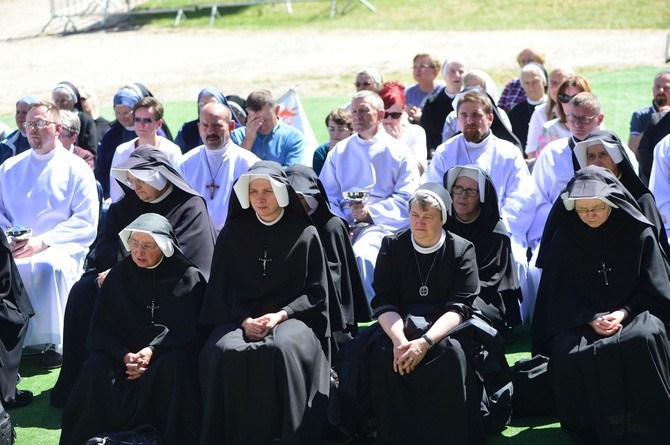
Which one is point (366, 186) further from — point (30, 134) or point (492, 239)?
point (30, 134)

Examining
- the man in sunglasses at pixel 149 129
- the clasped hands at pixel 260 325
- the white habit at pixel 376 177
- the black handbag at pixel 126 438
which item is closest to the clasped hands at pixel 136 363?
the black handbag at pixel 126 438

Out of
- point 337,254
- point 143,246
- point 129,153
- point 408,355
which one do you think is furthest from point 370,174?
point 408,355

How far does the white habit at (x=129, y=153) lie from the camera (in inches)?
387

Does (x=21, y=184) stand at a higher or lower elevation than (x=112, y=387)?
higher

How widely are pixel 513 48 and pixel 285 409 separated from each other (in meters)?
21.2

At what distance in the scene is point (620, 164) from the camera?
299 inches

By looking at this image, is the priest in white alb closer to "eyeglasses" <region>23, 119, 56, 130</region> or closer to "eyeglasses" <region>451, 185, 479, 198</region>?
"eyeglasses" <region>451, 185, 479, 198</region>

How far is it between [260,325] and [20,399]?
2.22 m

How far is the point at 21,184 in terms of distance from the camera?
9156 millimetres

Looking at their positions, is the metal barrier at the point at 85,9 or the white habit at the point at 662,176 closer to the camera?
the white habit at the point at 662,176

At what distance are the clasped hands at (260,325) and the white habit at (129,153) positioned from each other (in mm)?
3364

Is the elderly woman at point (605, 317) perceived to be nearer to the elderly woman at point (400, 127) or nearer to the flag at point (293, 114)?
the elderly woman at point (400, 127)

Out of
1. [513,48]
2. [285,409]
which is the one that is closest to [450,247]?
[285,409]

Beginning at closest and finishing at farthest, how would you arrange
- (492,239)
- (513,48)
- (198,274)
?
(198,274)
(492,239)
(513,48)
